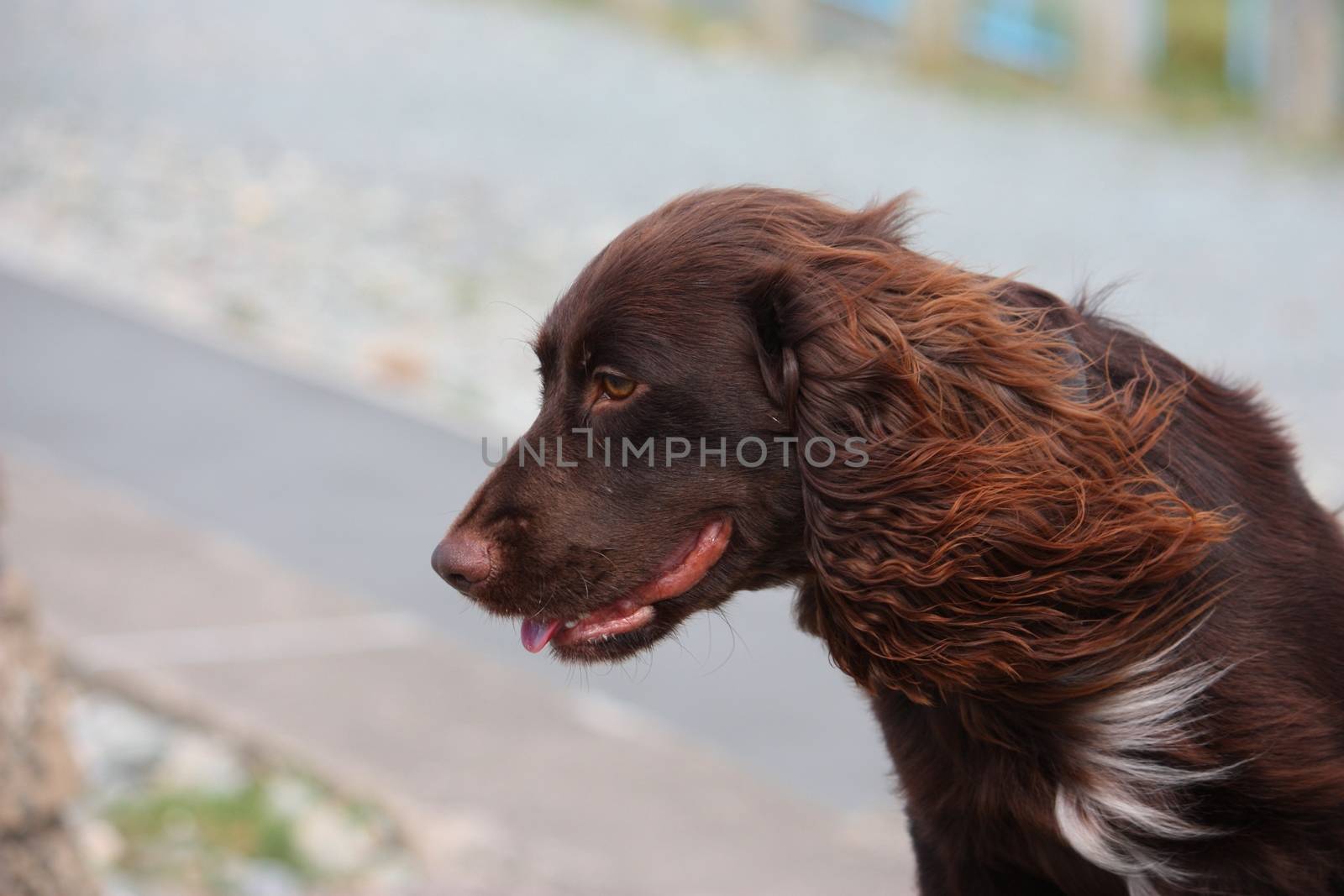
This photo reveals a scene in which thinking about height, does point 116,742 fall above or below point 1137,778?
below

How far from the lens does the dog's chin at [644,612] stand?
101 inches

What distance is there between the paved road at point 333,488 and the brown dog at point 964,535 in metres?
3.54

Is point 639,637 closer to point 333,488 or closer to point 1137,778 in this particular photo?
Result: point 1137,778

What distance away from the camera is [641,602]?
2619 mm

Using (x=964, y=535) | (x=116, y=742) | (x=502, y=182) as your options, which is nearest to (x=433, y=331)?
(x=502, y=182)

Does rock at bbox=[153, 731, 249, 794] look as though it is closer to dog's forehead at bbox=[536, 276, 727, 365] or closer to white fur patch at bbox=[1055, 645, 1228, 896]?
dog's forehead at bbox=[536, 276, 727, 365]

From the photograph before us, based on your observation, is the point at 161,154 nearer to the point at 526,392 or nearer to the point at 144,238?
the point at 144,238

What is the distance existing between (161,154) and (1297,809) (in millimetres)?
14665

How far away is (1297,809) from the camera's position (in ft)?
7.63

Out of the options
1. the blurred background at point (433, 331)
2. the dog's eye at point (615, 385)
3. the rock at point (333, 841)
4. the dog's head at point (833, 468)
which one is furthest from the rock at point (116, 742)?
the dog's eye at point (615, 385)

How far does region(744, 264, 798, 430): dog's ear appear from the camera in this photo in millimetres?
2463

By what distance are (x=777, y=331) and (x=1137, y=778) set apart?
36.2 inches

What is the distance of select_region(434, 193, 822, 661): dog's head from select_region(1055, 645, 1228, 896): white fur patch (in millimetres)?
588

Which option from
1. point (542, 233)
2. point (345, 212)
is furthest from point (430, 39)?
point (542, 233)
